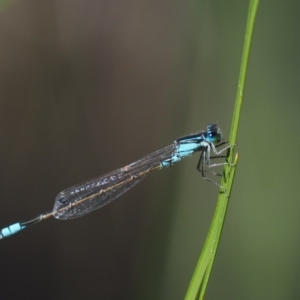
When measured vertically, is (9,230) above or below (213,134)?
below

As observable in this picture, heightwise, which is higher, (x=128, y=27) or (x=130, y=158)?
(x=128, y=27)

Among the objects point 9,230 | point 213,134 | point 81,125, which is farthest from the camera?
point 81,125

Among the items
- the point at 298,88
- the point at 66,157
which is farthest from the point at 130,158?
the point at 298,88

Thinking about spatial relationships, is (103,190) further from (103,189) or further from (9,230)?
(9,230)

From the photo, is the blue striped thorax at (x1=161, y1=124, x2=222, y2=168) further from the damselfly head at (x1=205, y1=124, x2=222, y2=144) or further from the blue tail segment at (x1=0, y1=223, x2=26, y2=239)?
the blue tail segment at (x1=0, y1=223, x2=26, y2=239)

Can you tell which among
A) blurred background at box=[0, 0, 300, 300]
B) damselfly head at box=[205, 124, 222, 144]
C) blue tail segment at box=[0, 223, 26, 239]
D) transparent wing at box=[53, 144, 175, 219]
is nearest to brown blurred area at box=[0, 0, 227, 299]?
blurred background at box=[0, 0, 300, 300]

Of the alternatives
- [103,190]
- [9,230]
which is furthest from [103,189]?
[9,230]

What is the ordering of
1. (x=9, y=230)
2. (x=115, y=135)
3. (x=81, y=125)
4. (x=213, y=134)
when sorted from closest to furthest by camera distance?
(x=213, y=134) < (x=9, y=230) < (x=81, y=125) < (x=115, y=135)

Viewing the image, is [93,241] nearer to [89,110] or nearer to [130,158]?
[130,158]
